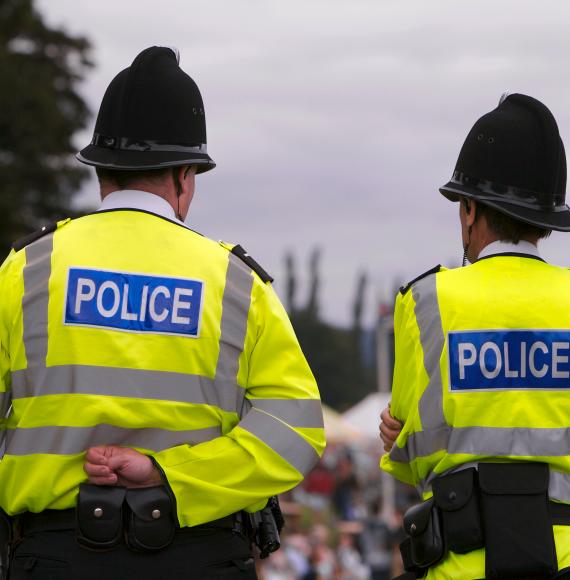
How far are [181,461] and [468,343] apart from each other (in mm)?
1026

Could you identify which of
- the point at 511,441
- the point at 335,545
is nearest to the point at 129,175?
the point at 511,441

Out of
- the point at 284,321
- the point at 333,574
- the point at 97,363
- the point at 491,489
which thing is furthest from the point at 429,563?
the point at 333,574

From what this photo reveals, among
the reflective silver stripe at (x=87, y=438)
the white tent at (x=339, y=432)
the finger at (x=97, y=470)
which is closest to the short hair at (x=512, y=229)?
the reflective silver stripe at (x=87, y=438)

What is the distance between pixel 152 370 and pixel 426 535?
42.9 inches

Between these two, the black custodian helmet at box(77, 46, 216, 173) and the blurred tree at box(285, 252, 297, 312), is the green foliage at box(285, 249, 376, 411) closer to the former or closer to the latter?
the blurred tree at box(285, 252, 297, 312)

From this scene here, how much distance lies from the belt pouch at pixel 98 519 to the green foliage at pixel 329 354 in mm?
96286

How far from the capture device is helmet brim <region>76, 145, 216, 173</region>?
456cm

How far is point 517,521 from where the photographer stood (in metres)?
4.55

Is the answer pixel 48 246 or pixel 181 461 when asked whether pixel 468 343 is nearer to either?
pixel 181 461

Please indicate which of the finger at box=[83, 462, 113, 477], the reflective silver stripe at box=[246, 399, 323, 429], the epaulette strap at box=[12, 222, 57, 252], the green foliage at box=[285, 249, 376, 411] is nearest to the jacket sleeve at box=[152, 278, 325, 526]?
the reflective silver stripe at box=[246, 399, 323, 429]

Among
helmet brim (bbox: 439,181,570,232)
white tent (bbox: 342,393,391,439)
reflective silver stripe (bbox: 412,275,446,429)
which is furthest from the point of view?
white tent (bbox: 342,393,391,439)

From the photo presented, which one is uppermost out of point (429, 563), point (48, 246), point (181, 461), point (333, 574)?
point (48, 246)

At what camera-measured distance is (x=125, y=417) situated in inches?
170

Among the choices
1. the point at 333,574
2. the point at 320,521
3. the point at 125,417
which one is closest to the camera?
the point at 125,417
